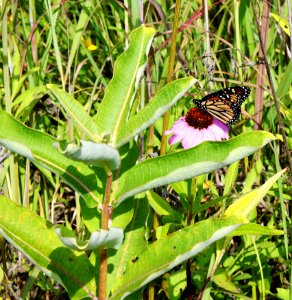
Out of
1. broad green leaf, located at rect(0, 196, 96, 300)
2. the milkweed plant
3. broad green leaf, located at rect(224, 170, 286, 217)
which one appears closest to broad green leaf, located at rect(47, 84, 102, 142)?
the milkweed plant

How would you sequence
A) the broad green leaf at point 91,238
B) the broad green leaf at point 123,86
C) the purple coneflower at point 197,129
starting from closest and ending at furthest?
the broad green leaf at point 91,238 < the broad green leaf at point 123,86 < the purple coneflower at point 197,129

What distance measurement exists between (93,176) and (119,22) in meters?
1.33

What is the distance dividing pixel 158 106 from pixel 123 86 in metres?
0.13

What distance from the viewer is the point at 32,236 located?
1.40m

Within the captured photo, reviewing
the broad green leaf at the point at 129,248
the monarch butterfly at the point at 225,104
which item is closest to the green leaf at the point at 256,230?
the broad green leaf at the point at 129,248

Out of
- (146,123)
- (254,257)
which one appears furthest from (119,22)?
(146,123)

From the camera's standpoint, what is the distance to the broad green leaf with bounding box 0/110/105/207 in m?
1.26

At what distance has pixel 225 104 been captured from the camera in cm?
192

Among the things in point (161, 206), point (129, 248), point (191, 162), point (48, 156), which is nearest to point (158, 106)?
point (191, 162)

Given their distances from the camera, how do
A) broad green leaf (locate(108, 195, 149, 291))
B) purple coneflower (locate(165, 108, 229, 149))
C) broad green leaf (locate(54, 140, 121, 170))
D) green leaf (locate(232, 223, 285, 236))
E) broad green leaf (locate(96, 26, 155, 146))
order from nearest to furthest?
broad green leaf (locate(54, 140, 121, 170)) < broad green leaf (locate(96, 26, 155, 146)) < broad green leaf (locate(108, 195, 149, 291)) < green leaf (locate(232, 223, 285, 236)) < purple coneflower (locate(165, 108, 229, 149))

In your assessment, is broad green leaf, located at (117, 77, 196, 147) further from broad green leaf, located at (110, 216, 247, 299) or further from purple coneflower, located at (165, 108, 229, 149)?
purple coneflower, located at (165, 108, 229, 149)

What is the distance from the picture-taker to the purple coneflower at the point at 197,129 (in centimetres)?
178

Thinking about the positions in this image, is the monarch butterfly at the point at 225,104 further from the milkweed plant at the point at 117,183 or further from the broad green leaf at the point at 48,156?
the broad green leaf at the point at 48,156

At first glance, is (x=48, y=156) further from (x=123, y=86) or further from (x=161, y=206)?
(x=161, y=206)
